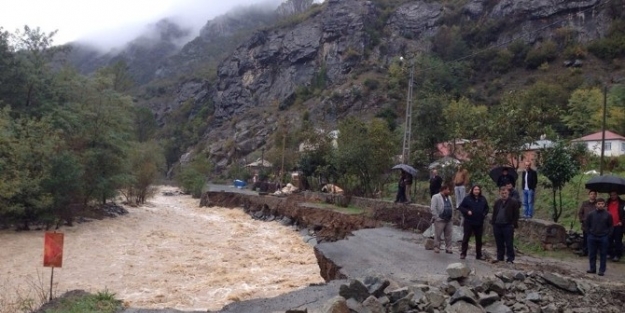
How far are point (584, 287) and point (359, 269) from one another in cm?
516

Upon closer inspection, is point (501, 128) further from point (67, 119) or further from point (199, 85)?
point (199, 85)

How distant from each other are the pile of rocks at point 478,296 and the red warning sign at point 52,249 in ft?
20.5

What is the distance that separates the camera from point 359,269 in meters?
12.9

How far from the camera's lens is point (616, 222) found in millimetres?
11984

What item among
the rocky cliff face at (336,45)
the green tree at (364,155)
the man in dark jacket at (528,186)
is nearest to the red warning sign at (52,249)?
the man in dark jacket at (528,186)

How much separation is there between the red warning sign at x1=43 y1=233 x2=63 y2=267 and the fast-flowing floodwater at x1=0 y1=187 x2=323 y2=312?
198 centimetres

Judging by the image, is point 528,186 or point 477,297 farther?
point 528,186

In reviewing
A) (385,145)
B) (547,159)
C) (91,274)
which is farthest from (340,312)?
(385,145)

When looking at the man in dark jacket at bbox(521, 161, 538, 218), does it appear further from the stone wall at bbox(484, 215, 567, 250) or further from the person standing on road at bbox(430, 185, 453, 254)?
the person standing on road at bbox(430, 185, 453, 254)

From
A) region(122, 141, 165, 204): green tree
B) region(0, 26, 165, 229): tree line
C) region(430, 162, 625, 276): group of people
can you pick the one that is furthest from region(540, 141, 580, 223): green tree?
region(122, 141, 165, 204): green tree

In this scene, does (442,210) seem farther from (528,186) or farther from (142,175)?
(142,175)

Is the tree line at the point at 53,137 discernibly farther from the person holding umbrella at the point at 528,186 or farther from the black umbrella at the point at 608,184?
the black umbrella at the point at 608,184

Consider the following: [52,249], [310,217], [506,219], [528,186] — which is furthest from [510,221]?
[310,217]

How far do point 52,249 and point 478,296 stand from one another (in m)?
8.69
